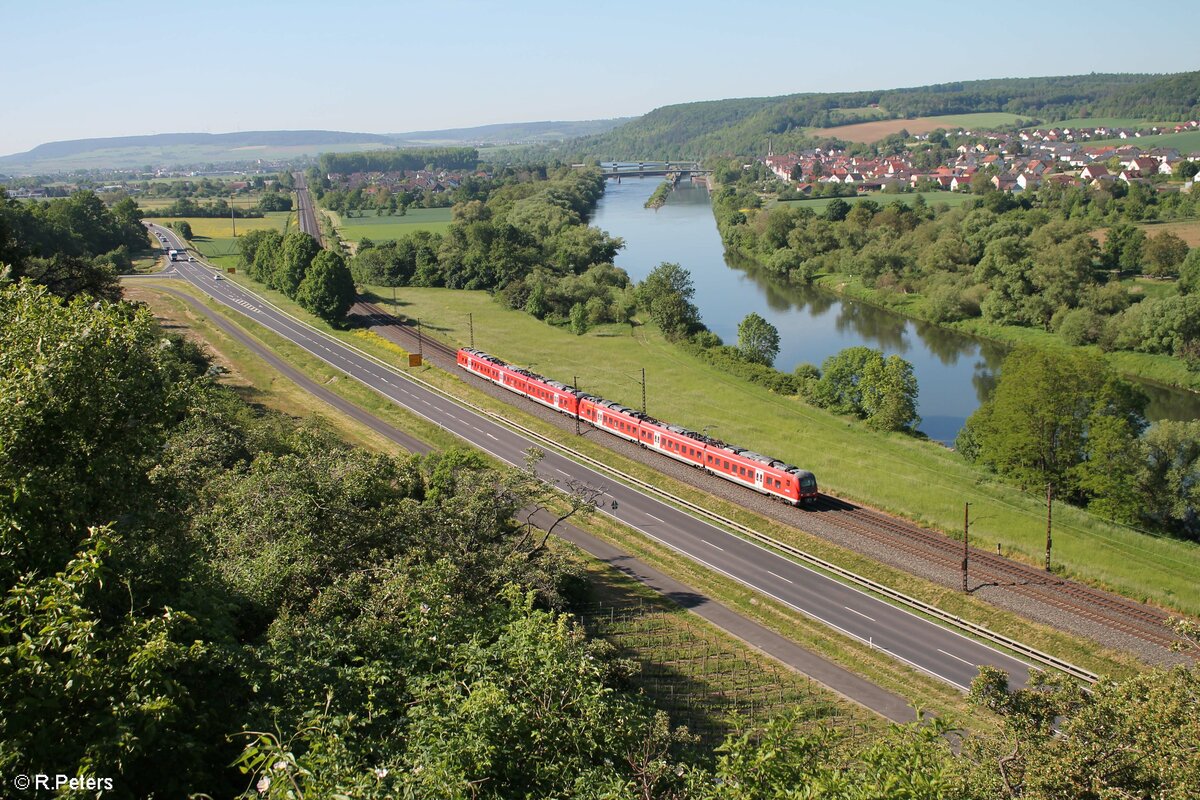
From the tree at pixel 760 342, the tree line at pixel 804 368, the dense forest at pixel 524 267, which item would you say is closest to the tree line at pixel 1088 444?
the tree line at pixel 804 368

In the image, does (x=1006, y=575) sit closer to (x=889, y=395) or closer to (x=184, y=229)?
(x=889, y=395)

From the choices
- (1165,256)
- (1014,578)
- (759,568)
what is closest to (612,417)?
(759,568)

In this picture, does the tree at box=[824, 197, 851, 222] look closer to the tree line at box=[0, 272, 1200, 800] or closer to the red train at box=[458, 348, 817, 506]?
the red train at box=[458, 348, 817, 506]

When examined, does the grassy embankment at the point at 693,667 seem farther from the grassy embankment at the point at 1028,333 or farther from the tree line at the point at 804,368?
the grassy embankment at the point at 1028,333

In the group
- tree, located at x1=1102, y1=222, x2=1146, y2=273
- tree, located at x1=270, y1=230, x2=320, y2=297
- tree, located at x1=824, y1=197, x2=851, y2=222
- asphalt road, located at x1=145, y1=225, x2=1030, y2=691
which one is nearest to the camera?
asphalt road, located at x1=145, y1=225, x2=1030, y2=691

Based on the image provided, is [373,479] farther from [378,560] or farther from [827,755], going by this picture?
[827,755]

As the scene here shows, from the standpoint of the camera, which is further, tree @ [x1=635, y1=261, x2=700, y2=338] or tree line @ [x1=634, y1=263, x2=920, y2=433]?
tree @ [x1=635, y1=261, x2=700, y2=338]

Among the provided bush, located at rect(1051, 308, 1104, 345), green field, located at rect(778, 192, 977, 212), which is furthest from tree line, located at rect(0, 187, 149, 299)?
green field, located at rect(778, 192, 977, 212)
